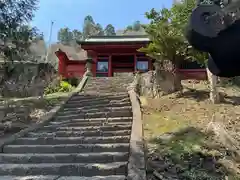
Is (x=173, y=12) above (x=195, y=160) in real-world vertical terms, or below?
above

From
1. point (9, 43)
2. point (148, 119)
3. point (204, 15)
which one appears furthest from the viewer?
point (9, 43)

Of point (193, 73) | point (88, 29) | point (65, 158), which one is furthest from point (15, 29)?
point (88, 29)

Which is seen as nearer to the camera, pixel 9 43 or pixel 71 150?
pixel 71 150

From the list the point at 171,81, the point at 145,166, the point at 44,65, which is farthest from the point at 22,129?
the point at 44,65

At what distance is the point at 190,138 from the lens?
573 centimetres

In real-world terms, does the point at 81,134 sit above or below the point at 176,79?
below

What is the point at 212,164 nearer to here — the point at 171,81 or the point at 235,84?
the point at 171,81

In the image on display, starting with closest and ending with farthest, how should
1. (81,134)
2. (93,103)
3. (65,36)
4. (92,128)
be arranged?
(81,134) → (92,128) → (93,103) → (65,36)

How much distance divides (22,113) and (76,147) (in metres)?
3.19

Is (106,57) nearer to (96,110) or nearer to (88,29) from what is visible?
(96,110)

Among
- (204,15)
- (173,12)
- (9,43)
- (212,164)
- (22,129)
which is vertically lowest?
(212,164)

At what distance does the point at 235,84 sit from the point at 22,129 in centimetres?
854

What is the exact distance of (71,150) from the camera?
5648mm

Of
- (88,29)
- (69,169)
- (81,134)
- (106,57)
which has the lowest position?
(69,169)
